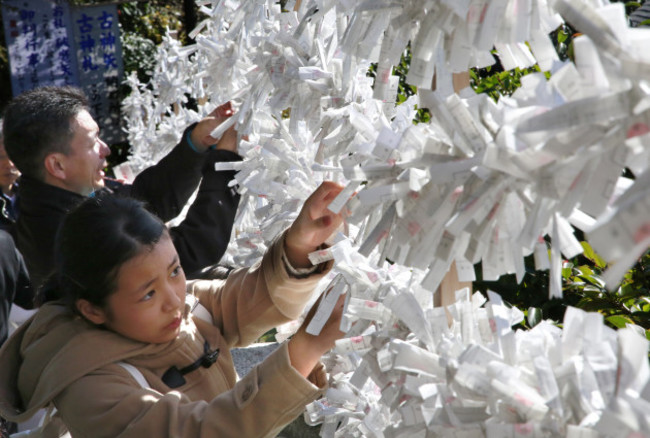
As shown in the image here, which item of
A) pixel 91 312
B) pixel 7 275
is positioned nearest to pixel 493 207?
pixel 91 312

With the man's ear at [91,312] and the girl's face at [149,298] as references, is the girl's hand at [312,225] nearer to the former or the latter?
the girl's face at [149,298]

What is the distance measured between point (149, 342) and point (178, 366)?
3.5 inches

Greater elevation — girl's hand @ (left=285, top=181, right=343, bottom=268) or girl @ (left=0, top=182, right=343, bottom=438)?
girl's hand @ (left=285, top=181, right=343, bottom=268)

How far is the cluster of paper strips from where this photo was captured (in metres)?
0.60

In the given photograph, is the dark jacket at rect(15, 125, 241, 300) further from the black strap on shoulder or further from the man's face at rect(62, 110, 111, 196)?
the black strap on shoulder

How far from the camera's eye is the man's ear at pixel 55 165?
7.86ft

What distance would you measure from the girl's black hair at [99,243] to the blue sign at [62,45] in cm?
651

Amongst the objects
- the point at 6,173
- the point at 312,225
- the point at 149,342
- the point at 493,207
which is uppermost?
the point at 493,207

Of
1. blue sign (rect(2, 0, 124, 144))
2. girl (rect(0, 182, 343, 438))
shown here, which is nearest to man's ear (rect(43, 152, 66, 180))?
girl (rect(0, 182, 343, 438))

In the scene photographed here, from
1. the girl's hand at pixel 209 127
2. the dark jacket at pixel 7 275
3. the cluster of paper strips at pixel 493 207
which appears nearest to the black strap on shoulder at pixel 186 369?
the cluster of paper strips at pixel 493 207

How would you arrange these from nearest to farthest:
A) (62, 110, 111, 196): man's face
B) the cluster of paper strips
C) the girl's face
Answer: the cluster of paper strips, the girl's face, (62, 110, 111, 196): man's face

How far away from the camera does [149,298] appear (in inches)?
58.4

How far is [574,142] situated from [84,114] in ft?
7.18

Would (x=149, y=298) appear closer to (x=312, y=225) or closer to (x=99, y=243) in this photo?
(x=99, y=243)
